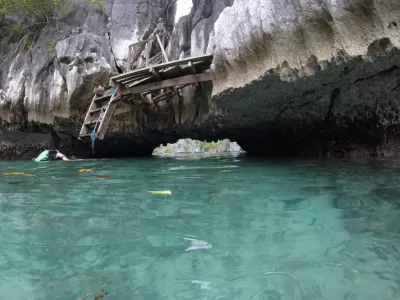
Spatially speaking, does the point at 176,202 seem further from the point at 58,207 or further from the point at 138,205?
the point at 58,207

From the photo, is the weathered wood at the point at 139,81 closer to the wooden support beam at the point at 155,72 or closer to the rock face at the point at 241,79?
the wooden support beam at the point at 155,72

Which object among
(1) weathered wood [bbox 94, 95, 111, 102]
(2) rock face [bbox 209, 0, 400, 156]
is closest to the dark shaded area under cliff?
(2) rock face [bbox 209, 0, 400, 156]

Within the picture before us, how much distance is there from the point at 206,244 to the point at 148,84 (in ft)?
21.3

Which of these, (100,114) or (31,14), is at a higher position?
(31,14)

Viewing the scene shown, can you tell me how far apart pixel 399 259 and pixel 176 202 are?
1.79m

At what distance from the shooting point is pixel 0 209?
2711 mm

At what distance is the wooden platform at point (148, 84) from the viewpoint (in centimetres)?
687

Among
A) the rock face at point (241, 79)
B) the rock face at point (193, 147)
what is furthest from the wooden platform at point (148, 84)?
the rock face at point (193, 147)

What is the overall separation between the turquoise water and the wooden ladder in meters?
4.88

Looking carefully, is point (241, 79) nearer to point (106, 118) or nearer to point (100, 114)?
point (106, 118)

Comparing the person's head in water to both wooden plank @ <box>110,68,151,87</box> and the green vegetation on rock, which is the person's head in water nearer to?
wooden plank @ <box>110,68,151,87</box>

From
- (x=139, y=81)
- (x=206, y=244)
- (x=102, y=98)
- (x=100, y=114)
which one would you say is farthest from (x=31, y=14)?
(x=206, y=244)

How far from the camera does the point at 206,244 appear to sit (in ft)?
6.14

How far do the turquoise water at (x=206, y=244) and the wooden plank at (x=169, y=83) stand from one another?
4.07m
